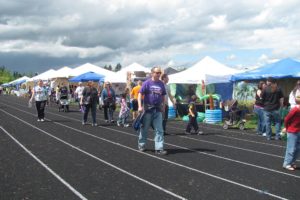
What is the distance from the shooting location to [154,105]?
34.2 ft

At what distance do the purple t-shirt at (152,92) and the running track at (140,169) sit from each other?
3.93 ft

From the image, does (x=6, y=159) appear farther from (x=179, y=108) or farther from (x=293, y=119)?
(x=179, y=108)

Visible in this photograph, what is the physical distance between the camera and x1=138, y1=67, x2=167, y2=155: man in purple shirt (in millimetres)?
10352

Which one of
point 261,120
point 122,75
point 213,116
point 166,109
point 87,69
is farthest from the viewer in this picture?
point 87,69

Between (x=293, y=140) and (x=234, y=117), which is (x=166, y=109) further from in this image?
(x=293, y=140)

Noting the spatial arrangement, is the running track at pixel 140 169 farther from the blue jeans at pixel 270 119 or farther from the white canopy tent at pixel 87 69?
the white canopy tent at pixel 87 69

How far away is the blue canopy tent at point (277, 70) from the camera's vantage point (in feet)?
59.5

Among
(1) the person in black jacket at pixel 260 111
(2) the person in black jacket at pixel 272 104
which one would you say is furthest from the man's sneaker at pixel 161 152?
(1) the person in black jacket at pixel 260 111

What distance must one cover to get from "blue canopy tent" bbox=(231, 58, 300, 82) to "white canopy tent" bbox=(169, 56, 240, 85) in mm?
2604

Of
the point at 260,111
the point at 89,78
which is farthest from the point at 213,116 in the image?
the point at 89,78

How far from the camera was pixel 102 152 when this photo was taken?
1057cm

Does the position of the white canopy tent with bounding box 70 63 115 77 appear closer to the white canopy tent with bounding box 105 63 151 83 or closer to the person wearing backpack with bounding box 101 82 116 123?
the white canopy tent with bounding box 105 63 151 83

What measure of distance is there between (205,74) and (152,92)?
1268 centimetres

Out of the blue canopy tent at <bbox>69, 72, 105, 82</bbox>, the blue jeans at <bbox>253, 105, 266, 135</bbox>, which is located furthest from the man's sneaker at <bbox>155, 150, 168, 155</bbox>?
the blue canopy tent at <bbox>69, 72, 105, 82</bbox>
